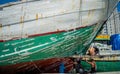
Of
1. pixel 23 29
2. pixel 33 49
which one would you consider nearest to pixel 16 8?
pixel 23 29

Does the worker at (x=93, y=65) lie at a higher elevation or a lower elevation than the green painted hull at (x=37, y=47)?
lower

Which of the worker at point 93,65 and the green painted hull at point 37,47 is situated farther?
the worker at point 93,65

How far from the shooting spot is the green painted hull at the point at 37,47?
859 centimetres

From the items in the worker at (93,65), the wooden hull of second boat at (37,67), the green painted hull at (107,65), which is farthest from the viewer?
the green painted hull at (107,65)

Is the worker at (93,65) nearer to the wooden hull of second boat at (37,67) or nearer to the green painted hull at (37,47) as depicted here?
the wooden hull of second boat at (37,67)

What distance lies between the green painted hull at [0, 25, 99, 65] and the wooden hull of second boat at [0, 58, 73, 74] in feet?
0.51

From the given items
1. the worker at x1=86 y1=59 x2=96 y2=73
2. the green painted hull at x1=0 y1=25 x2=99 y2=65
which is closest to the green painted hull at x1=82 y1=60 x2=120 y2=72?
the worker at x1=86 y1=59 x2=96 y2=73

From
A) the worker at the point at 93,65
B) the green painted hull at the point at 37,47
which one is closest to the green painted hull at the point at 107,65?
the worker at the point at 93,65

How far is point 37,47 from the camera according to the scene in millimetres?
8641

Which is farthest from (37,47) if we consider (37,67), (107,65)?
(107,65)

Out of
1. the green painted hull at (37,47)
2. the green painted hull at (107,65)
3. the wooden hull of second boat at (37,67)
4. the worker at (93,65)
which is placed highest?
the green painted hull at (37,47)

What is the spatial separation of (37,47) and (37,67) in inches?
25.2

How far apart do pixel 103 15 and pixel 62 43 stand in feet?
5.59

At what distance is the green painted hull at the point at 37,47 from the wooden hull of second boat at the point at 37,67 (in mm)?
156
